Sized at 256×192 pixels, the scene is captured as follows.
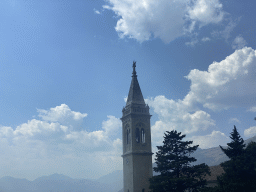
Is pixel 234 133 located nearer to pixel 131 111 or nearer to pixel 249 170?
pixel 249 170

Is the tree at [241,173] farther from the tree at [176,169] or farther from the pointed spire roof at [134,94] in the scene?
the pointed spire roof at [134,94]

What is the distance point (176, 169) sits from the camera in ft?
114

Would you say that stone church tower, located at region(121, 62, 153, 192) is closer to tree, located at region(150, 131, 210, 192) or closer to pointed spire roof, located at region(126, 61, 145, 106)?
pointed spire roof, located at region(126, 61, 145, 106)

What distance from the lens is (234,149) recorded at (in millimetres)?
31172

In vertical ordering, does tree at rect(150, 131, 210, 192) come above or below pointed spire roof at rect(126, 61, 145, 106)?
below

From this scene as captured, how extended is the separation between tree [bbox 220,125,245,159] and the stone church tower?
52.5 ft

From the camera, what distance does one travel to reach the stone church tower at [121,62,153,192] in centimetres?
4351

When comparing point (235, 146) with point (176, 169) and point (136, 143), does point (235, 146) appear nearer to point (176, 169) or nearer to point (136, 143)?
point (176, 169)

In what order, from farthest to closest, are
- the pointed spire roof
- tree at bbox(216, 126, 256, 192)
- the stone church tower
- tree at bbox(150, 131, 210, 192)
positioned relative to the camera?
the pointed spire roof
the stone church tower
tree at bbox(150, 131, 210, 192)
tree at bbox(216, 126, 256, 192)

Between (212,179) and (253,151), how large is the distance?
12.2 m

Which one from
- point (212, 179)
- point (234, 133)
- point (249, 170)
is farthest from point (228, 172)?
point (212, 179)

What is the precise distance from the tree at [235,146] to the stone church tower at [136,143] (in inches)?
630

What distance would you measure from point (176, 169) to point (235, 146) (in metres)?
7.71

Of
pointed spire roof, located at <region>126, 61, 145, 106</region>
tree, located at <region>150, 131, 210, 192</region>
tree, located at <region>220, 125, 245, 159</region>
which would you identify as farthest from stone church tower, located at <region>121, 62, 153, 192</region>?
tree, located at <region>220, 125, 245, 159</region>
